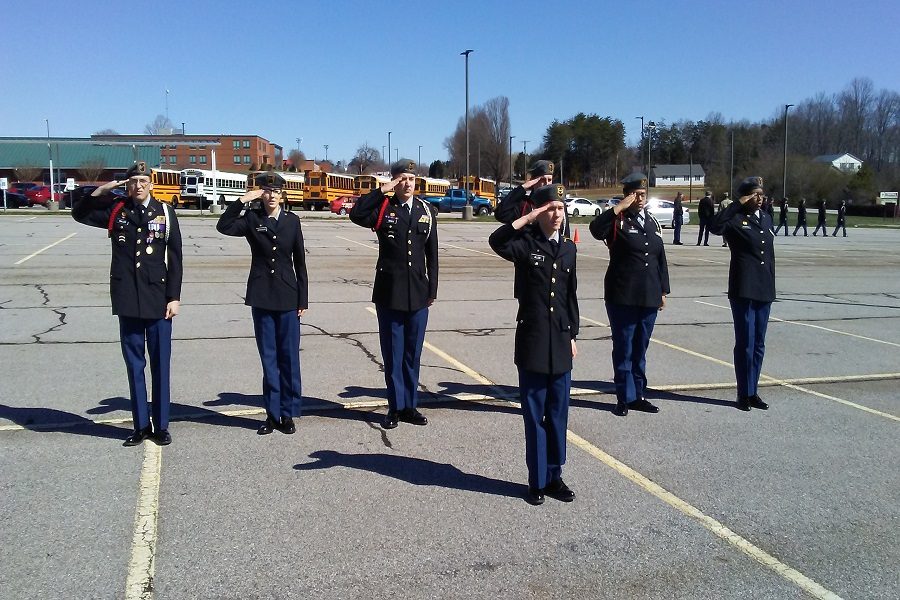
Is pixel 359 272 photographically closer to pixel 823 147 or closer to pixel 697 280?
pixel 697 280

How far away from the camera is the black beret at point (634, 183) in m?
6.89

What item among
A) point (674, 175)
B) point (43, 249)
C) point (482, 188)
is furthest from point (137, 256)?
point (674, 175)

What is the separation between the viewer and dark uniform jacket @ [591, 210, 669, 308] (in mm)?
7008

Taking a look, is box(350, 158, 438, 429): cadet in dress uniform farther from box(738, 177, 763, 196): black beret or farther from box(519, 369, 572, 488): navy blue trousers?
box(738, 177, 763, 196): black beret

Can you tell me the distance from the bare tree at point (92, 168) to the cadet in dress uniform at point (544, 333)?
86834 millimetres

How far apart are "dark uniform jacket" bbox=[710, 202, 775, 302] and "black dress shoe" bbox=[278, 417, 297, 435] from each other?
430 cm

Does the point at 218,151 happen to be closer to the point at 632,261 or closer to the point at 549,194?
the point at 632,261

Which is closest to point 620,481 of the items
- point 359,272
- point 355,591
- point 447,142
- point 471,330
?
point 355,591

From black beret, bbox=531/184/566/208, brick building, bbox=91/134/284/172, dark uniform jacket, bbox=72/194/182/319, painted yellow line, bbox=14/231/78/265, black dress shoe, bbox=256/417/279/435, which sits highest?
brick building, bbox=91/134/284/172

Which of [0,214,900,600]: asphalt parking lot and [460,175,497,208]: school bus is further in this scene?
[460,175,497,208]: school bus

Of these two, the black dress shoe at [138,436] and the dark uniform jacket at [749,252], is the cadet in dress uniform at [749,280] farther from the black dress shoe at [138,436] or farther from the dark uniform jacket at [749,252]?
the black dress shoe at [138,436]

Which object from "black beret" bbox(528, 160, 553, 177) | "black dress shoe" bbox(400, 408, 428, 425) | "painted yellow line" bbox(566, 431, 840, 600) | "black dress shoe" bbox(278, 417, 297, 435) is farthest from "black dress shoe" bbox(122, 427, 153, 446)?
"black beret" bbox(528, 160, 553, 177)

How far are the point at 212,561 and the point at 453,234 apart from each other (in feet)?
94.5

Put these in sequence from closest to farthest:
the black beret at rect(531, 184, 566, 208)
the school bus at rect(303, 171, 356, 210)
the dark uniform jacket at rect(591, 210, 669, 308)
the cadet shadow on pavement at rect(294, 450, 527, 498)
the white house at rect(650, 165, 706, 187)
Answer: the black beret at rect(531, 184, 566, 208) → the cadet shadow on pavement at rect(294, 450, 527, 498) → the dark uniform jacket at rect(591, 210, 669, 308) → the school bus at rect(303, 171, 356, 210) → the white house at rect(650, 165, 706, 187)
